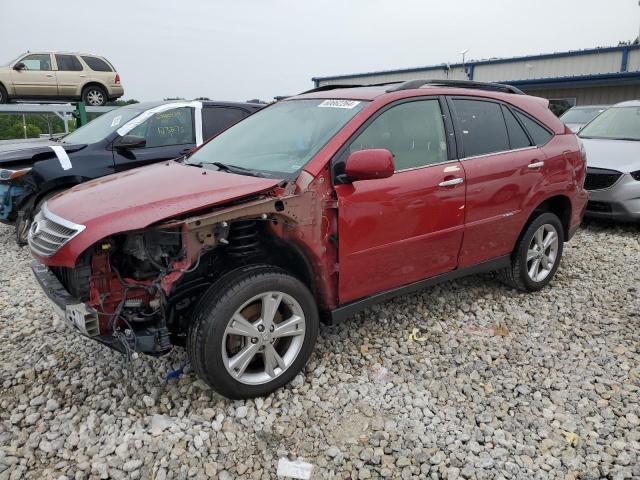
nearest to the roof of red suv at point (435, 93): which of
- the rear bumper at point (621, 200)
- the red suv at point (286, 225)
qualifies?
the red suv at point (286, 225)

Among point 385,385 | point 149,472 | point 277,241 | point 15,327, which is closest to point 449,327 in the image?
point 385,385

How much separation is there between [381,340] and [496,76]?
75.1 feet

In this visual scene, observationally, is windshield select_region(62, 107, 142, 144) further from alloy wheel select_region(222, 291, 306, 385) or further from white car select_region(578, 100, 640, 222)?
white car select_region(578, 100, 640, 222)

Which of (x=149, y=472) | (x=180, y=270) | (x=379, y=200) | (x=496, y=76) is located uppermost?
(x=496, y=76)

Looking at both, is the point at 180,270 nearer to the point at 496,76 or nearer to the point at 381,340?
the point at 381,340

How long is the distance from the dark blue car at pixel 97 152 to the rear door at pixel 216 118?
1 cm

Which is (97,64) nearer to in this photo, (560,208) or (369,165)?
(560,208)

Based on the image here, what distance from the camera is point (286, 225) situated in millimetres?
2867

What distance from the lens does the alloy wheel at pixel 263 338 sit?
8.99 feet

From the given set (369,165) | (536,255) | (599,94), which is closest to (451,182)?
(369,165)

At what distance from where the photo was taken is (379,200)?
3.10 metres

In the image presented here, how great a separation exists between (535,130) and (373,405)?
9.29 feet

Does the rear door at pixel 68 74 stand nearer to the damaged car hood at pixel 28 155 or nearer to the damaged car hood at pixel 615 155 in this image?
the damaged car hood at pixel 28 155

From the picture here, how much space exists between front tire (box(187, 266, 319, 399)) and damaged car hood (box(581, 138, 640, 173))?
18.5 ft
